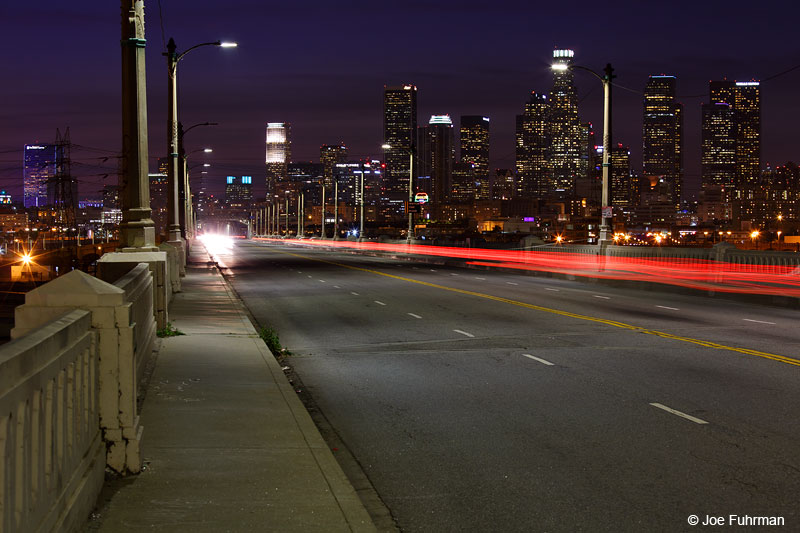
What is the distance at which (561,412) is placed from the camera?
30.5 feet

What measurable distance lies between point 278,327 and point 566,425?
10397 millimetres

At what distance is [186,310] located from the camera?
19.5 meters

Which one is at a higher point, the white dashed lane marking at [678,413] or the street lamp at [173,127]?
the street lamp at [173,127]

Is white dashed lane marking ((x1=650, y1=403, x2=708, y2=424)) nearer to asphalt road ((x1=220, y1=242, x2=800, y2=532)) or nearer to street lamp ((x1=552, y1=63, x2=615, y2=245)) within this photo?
asphalt road ((x1=220, y1=242, x2=800, y2=532))

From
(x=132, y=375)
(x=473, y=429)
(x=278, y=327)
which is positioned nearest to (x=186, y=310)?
(x=278, y=327)

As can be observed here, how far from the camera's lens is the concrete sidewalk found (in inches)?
215

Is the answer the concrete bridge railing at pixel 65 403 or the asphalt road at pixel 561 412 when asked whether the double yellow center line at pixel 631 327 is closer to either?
the asphalt road at pixel 561 412

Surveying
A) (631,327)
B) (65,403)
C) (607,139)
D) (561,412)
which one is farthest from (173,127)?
(65,403)

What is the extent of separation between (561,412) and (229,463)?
413 centimetres

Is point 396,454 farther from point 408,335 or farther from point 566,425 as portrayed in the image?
point 408,335

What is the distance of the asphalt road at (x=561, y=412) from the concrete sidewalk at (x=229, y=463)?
1.81ft

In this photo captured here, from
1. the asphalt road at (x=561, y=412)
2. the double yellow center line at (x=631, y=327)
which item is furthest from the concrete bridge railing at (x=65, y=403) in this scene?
the double yellow center line at (x=631, y=327)

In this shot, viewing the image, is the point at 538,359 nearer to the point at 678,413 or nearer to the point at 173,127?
the point at 678,413

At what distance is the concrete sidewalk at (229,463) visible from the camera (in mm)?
5457
